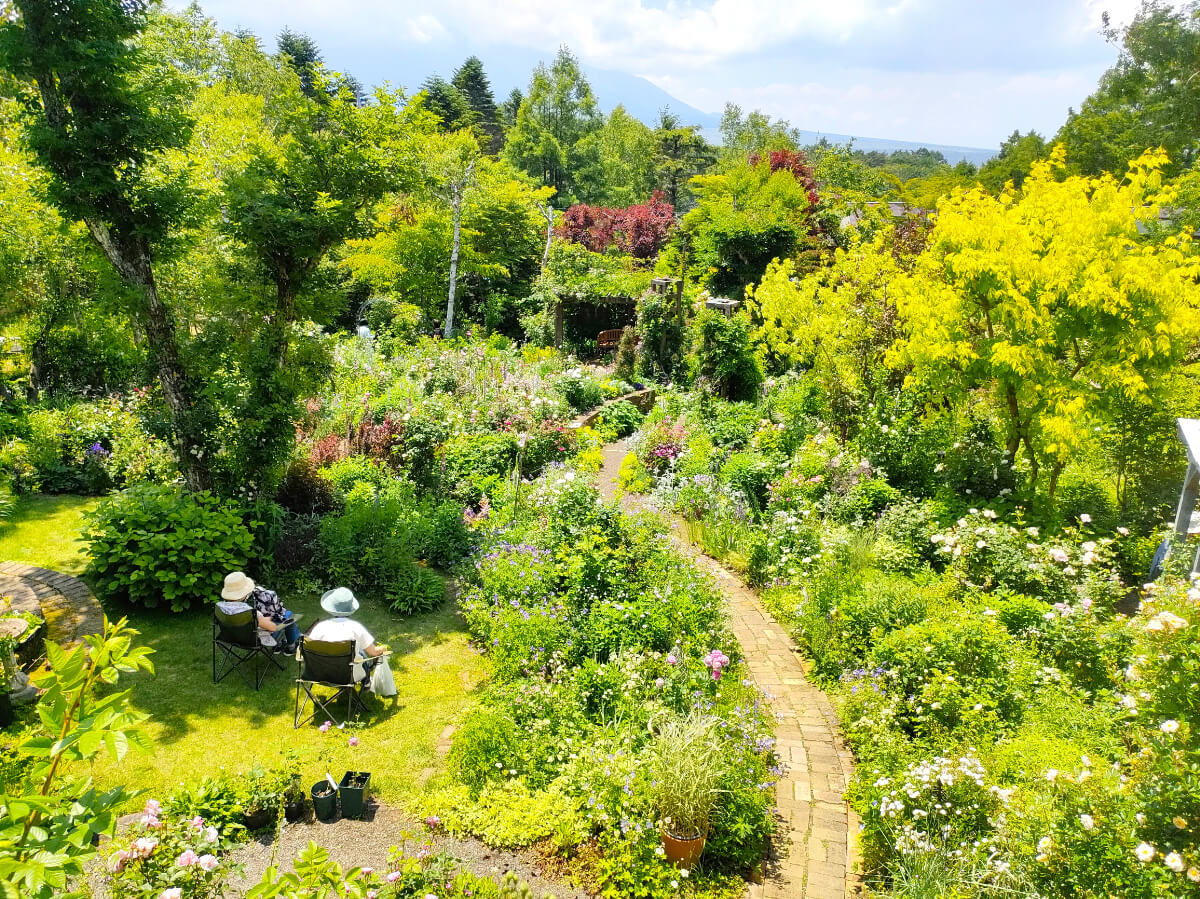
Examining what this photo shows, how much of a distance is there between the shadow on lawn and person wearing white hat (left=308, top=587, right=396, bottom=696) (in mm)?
254

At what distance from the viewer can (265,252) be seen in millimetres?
7793

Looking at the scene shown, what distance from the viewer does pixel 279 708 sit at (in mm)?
5727

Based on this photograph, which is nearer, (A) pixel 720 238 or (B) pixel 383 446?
(B) pixel 383 446

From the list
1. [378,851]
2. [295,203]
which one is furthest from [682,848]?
[295,203]

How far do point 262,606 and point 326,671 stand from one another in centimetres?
121

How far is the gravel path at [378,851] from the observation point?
3.99 meters

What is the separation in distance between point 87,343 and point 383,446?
6611 millimetres

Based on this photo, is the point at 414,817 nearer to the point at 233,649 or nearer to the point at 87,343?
the point at 233,649

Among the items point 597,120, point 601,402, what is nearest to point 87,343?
point 601,402

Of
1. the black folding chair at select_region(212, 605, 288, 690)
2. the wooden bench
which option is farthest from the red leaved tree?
the black folding chair at select_region(212, 605, 288, 690)

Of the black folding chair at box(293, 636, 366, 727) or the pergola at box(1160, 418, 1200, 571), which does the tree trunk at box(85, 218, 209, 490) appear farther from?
the pergola at box(1160, 418, 1200, 571)

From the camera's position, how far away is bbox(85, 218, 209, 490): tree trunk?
22.6ft

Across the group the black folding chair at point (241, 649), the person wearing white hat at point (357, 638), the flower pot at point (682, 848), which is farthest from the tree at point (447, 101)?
the flower pot at point (682, 848)

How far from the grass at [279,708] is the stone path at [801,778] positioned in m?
2.66
